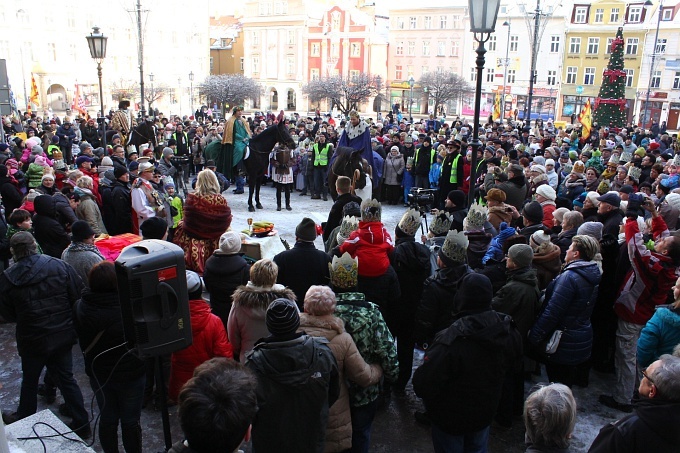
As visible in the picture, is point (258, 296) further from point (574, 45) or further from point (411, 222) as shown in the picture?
point (574, 45)

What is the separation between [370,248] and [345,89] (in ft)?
154

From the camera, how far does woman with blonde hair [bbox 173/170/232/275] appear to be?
665 centimetres

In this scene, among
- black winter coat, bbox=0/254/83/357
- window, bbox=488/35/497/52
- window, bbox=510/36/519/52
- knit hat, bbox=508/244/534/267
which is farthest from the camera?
window, bbox=488/35/497/52

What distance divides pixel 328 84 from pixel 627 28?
25752mm

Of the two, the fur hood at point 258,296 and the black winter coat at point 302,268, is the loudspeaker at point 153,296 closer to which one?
the fur hood at point 258,296

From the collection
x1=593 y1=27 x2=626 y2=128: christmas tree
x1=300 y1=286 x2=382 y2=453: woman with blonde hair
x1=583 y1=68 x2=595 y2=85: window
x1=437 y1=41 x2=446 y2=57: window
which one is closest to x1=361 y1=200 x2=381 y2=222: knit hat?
x1=300 y1=286 x2=382 y2=453: woman with blonde hair

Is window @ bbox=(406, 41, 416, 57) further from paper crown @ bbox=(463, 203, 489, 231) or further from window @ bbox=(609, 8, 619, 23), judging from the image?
paper crown @ bbox=(463, 203, 489, 231)

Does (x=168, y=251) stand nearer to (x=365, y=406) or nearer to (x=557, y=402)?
(x=365, y=406)

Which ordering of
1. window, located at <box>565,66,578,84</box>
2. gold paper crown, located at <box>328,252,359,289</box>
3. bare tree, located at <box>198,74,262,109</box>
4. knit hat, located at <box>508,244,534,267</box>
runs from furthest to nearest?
bare tree, located at <box>198,74,262,109</box> < window, located at <box>565,66,578,84</box> < knit hat, located at <box>508,244,534,267</box> < gold paper crown, located at <box>328,252,359,289</box>

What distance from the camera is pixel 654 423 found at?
9.19 ft

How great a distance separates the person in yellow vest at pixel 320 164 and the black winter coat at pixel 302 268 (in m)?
8.80

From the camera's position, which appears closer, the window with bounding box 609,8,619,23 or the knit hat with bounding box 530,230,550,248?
the knit hat with bounding box 530,230,550,248

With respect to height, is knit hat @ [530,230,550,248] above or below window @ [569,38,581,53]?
below

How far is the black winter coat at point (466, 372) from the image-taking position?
11.7 feet
